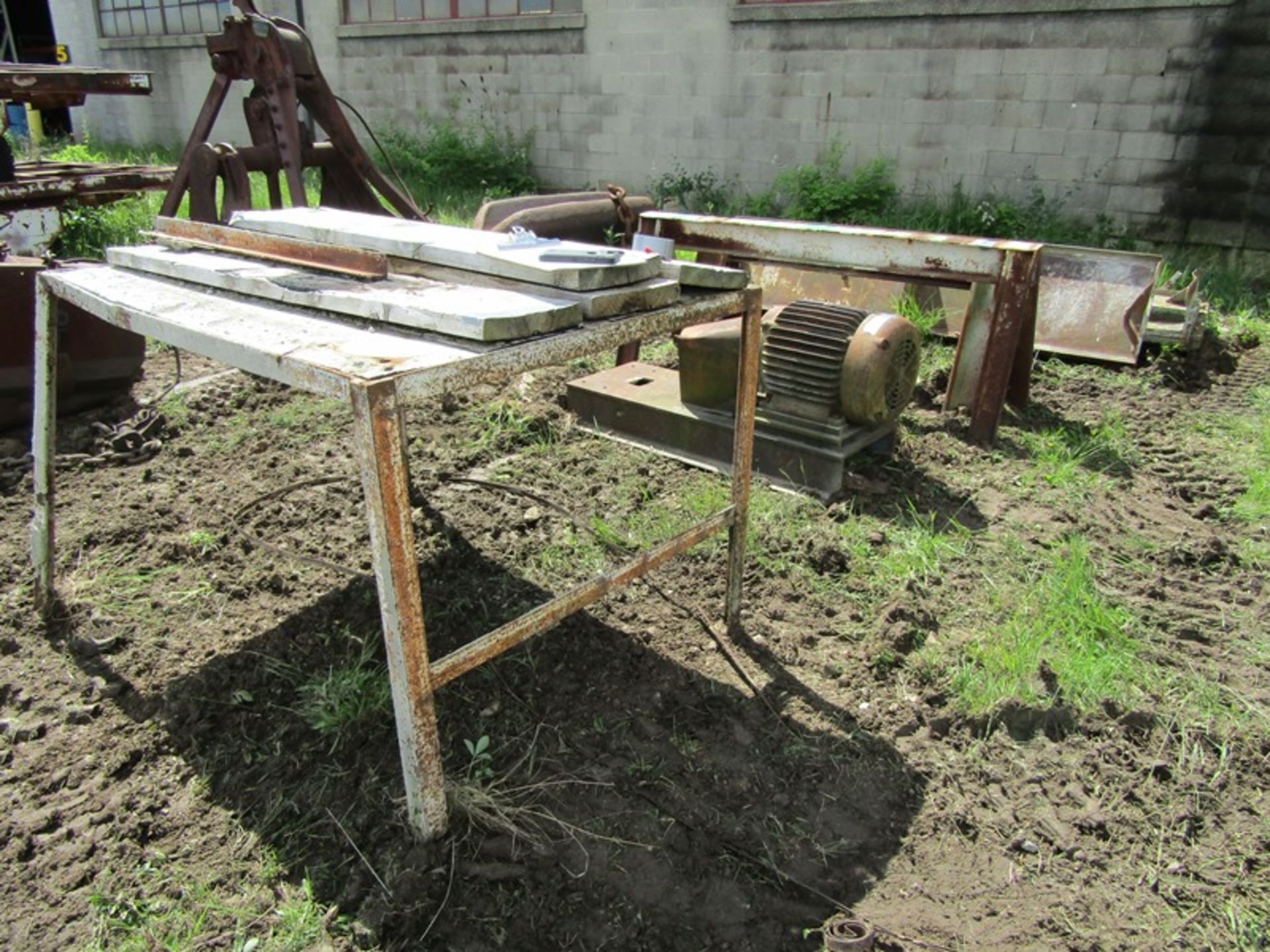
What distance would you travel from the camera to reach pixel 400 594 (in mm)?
1532

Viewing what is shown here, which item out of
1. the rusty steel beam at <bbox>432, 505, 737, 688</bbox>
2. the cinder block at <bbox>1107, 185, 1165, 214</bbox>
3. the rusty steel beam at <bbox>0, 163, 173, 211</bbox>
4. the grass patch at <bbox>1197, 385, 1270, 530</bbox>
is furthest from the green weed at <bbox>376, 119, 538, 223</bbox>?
the rusty steel beam at <bbox>432, 505, 737, 688</bbox>

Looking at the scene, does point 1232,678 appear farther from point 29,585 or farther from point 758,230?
point 29,585

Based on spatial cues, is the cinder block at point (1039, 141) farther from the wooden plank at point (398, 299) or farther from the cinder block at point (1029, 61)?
the wooden plank at point (398, 299)

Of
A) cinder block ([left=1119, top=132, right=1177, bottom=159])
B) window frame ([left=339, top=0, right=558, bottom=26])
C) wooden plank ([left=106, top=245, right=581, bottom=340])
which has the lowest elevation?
wooden plank ([left=106, top=245, right=581, bottom=340])

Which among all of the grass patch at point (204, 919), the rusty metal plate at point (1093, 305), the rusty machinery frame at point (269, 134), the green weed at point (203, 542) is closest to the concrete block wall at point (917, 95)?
the rusty metal plate at point (1093, 305)

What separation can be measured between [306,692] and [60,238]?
505 centimetres

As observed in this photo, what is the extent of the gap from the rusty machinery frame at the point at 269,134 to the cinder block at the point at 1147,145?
4.88 meters

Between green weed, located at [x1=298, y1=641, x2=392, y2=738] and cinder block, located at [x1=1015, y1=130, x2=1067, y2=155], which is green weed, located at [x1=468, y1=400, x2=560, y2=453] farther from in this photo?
cinder block, located at [x1=1015, y1=130, x2=1067, y2=155]

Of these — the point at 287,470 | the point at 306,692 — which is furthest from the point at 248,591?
the point at 287,470

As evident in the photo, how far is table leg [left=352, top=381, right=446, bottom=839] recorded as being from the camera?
1.42 m

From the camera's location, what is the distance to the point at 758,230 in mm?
3873

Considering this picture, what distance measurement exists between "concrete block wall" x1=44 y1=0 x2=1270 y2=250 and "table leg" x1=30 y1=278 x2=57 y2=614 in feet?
20.9

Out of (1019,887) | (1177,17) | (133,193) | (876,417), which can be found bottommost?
(1019,887)

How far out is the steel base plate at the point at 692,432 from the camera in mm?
3297
